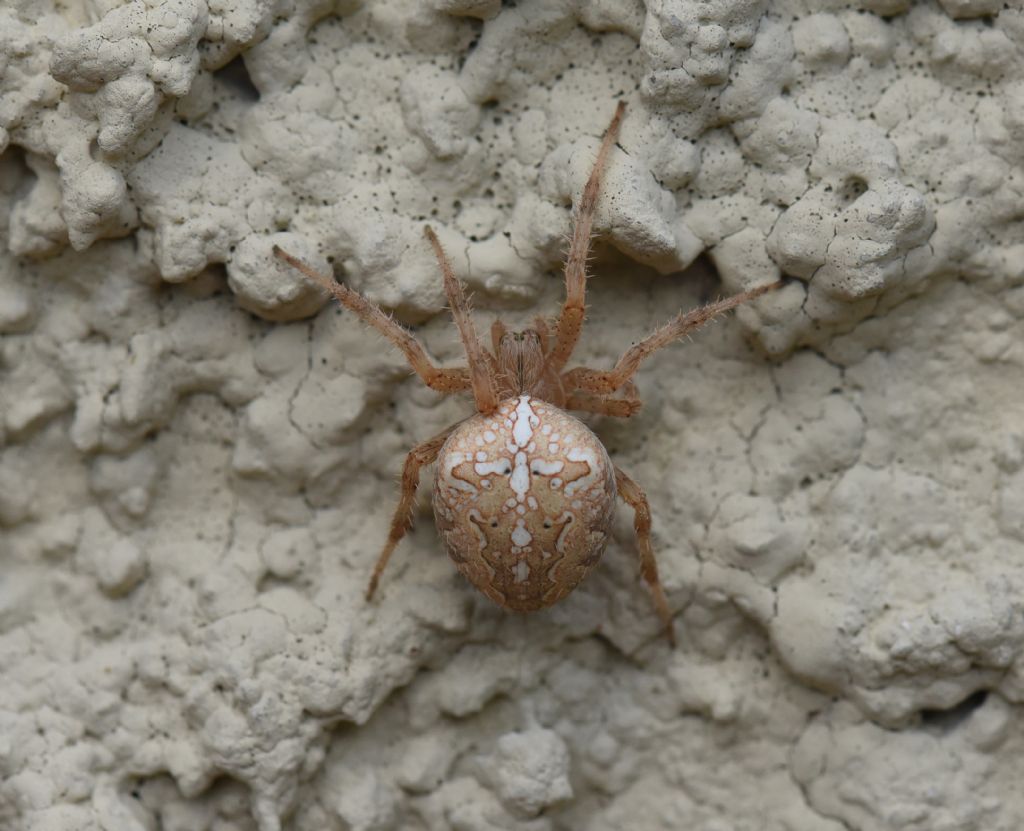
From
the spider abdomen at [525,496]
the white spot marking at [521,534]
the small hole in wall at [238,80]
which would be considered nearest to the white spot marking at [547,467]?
the spider abdomen at [525,496]

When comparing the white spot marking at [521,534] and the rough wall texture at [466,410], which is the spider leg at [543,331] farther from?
the white spot marking at [521,534]

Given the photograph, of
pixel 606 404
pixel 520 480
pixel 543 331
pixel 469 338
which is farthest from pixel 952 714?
pixel 469 338

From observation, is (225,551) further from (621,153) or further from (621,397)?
(621,153)

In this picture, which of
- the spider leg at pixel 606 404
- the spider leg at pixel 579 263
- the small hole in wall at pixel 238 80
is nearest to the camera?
the spider leg at pixel 579 263

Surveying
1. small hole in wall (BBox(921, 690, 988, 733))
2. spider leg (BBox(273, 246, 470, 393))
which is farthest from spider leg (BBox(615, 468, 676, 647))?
small hole in wall (BBox(921, 690, 988, 733))

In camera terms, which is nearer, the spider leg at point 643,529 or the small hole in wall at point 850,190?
the small hole in wall at point 850,190
